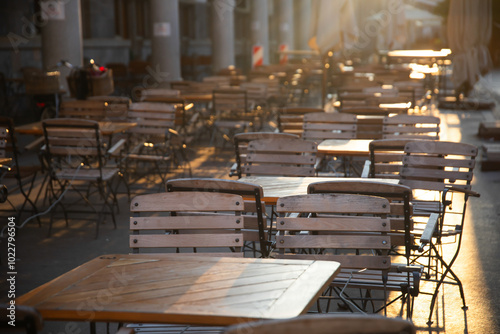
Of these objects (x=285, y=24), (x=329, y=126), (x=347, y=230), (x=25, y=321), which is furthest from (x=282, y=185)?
(x=285, y=24)

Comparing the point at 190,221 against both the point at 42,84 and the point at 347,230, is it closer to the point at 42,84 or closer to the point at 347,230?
the point at 347,230

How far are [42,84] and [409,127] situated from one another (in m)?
6.24

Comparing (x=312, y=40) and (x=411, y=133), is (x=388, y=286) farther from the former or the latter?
(x=312, y=40)

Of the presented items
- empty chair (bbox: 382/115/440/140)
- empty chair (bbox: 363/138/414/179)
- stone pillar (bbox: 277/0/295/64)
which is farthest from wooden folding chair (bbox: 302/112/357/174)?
stone pillar (bbox: 277/0/295/64)

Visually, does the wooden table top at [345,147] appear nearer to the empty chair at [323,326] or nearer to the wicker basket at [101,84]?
the empty chair at [323,326]

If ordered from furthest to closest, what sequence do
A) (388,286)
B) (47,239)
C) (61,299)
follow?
(47,239) → (388,286) → (61,299)

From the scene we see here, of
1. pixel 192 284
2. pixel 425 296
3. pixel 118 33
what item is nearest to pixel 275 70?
pixel 118 33

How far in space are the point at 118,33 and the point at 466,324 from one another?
19.0 meters

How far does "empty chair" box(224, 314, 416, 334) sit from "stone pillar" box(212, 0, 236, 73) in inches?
809

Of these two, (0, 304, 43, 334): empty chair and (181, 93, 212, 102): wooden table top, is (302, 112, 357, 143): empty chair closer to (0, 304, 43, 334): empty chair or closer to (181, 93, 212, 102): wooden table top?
(181, 93, 212, 102): wooden table top

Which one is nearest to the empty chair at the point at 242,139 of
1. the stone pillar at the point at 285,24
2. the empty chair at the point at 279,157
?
the empty chair at the point at 279,157

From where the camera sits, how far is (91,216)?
299 inches

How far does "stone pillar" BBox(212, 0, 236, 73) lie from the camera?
22212 millimetres

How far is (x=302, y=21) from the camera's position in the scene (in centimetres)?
4200
